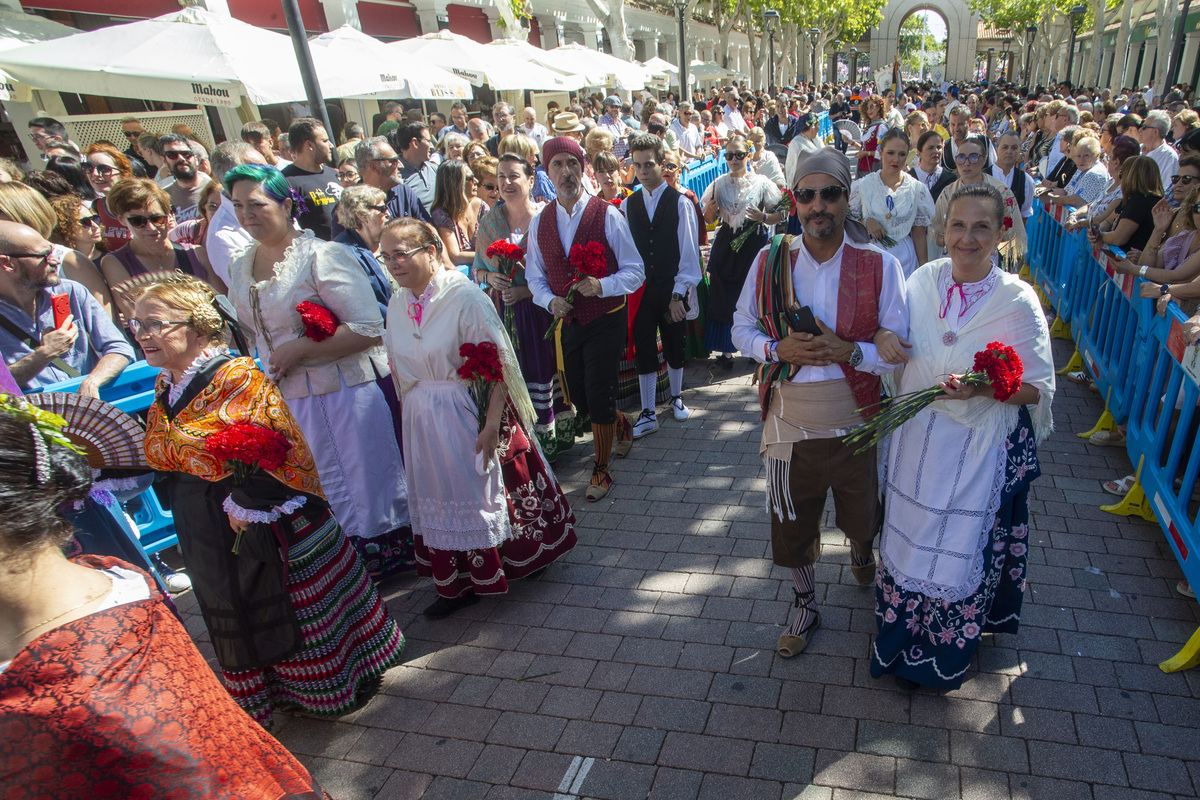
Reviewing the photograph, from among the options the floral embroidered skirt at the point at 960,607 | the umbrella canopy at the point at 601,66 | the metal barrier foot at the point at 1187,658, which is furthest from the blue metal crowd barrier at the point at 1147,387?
the umbrella canopy at the point at 601,66

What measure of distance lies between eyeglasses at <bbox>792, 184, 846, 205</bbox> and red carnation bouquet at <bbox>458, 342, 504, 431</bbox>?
4.84ft

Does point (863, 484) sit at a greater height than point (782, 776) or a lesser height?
greater

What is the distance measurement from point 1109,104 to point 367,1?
16999 mm

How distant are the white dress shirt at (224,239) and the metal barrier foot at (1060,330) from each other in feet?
22.2

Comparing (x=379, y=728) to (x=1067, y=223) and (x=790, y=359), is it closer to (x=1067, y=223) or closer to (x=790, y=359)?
(x=790, y=359)

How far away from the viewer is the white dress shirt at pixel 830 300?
269 cm

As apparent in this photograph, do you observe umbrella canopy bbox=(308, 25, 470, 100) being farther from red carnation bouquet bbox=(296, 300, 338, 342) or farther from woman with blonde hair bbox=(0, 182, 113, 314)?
red carnation bouquet bbox=(296, 300, 338, 342)

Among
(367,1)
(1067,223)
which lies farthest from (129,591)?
(367,1)

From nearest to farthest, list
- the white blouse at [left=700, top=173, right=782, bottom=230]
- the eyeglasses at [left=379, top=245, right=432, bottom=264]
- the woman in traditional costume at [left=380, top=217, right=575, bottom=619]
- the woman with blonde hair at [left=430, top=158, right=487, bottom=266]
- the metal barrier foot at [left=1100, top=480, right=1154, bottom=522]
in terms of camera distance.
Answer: the eyeglasses at [left=379, top=245, right=432, bottom=264] → the woman in traditional costume at [left=380, top=217, right=575, bottom=619] → the metal barrier foot at [left=1100, top=480, right=1154, bottom=522] → the woman with blonde hair at [left=430, top=158, right=487, bottom=266] → the white blouse at [left=700, top=173, right=782, bottom=230]

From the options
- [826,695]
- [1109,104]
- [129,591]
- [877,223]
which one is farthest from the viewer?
[1109,104]

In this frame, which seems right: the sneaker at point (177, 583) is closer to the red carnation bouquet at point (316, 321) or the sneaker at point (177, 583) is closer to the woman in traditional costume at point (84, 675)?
the red carnation bouquet at point (316, 321)

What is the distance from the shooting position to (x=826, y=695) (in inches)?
114

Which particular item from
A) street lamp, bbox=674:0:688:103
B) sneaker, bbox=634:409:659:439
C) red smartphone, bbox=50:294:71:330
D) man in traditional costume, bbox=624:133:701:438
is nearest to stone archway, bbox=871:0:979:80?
street lamp, bbox=674:0:688:103

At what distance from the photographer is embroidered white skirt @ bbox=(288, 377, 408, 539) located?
3656 millimetres
